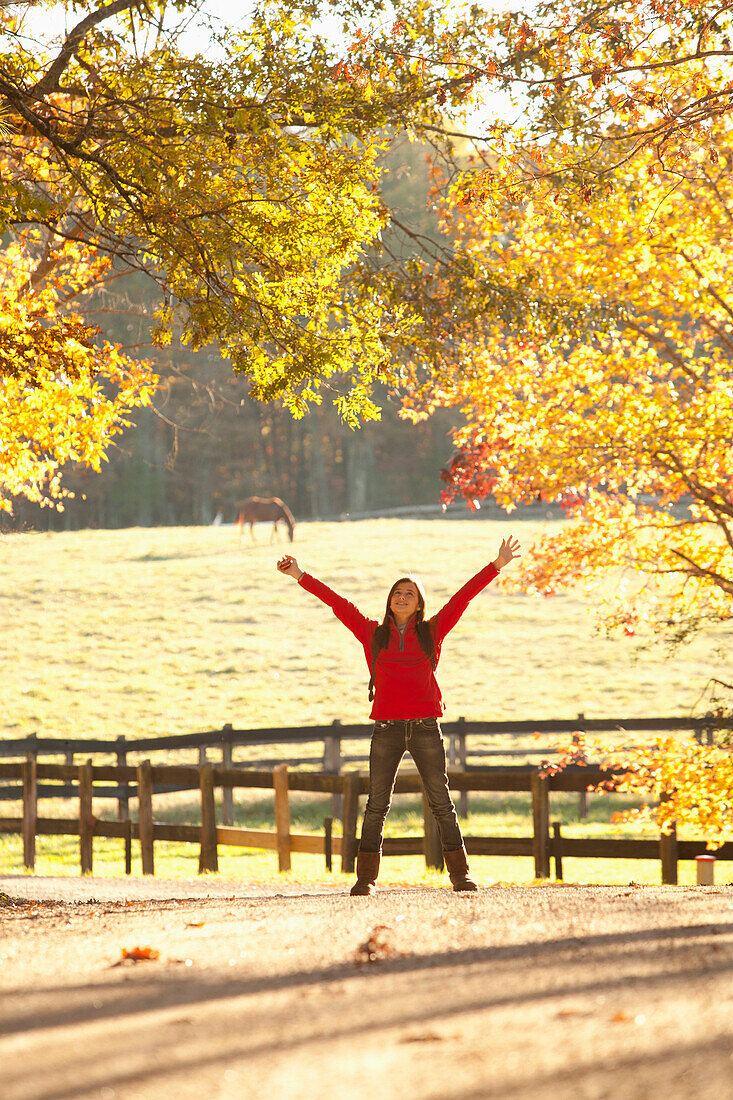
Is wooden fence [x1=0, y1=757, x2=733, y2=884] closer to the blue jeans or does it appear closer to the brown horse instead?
the blue jeans

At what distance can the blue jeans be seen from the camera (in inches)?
257

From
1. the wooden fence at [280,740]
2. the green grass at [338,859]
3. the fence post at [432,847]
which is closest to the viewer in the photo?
the fence post at [432,847]

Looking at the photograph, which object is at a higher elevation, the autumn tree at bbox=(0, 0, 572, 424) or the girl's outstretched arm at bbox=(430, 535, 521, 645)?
the autumn tree at bbox=(0, 0, 572, 424)

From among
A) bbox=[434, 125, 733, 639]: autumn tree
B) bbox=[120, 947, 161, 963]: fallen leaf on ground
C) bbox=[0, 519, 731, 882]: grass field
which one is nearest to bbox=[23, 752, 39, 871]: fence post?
bbox=[0, 519, 731, 882]: grass field

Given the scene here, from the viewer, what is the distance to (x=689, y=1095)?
2.94 m

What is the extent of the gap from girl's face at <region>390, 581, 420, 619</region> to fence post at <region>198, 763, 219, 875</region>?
5306 millimetres

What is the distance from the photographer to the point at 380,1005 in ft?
12.7

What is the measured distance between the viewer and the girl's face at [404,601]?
6.49m

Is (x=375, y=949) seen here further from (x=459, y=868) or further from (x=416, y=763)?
(x=459, y=868)

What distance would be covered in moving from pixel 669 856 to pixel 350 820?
9.73 feet

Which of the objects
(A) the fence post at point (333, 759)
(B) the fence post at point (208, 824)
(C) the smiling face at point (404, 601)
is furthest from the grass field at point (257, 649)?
(C) the smiling face at point (404, 601)

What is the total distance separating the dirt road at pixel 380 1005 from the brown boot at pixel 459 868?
0.59 meters

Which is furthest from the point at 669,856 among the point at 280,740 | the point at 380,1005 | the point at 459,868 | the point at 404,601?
the point at 280,740

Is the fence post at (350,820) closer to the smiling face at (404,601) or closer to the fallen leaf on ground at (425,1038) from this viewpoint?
the smiling face at (404,601)
